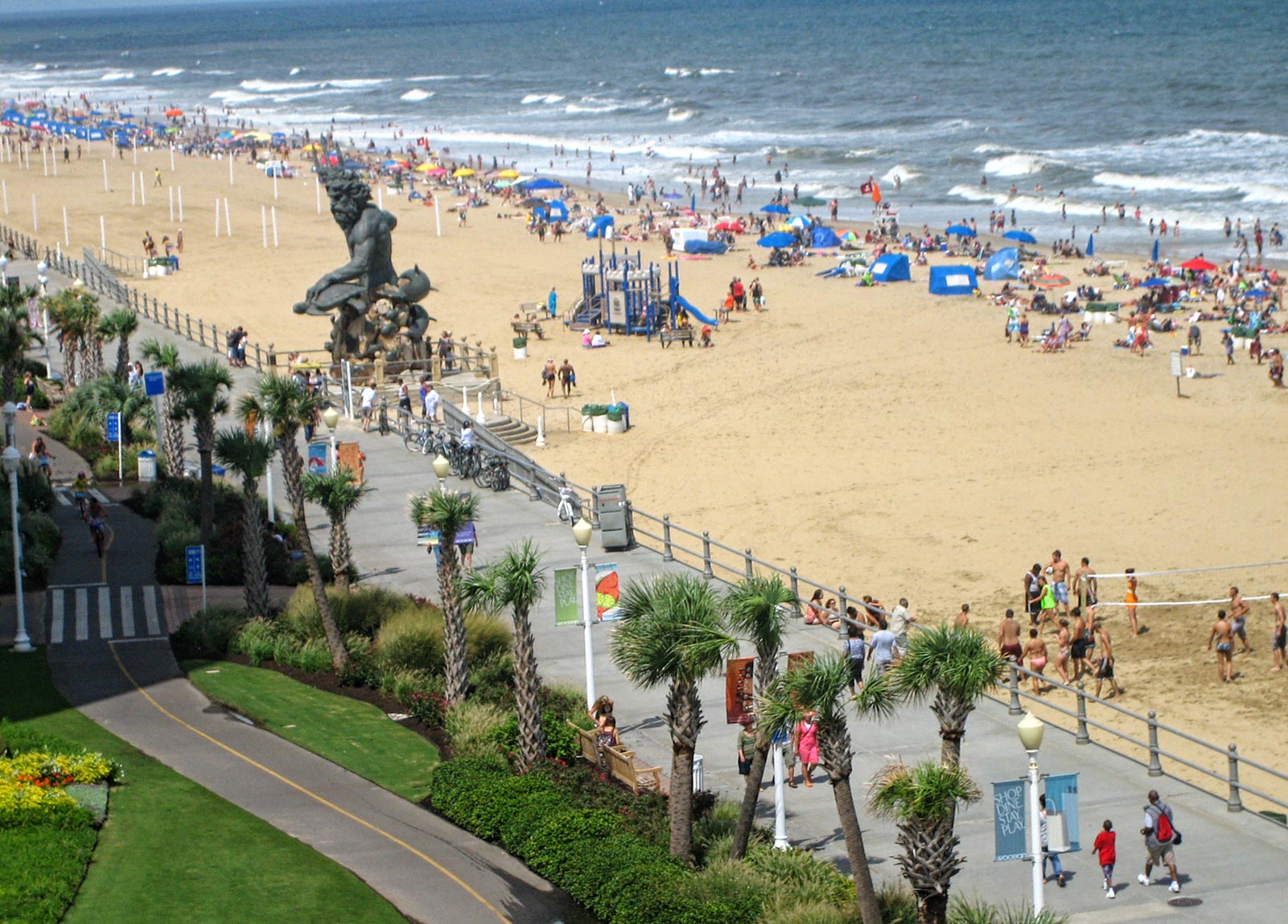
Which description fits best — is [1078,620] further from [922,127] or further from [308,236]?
[922,127]

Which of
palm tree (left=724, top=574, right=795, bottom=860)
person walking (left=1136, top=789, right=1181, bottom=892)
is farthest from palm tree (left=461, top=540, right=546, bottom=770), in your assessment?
person walking (left=1136, top=789, right=1181, bottom=892)

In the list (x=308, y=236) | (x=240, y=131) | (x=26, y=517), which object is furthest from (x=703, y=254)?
(x=240, y=131)

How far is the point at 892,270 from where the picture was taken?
196 ft

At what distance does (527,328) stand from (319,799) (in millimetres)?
34130

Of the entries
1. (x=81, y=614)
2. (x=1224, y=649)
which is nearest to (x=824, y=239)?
(x=1224, y=649)

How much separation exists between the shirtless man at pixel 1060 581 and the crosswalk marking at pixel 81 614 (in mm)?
14556

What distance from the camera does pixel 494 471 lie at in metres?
33.2

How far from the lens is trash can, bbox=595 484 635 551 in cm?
2859

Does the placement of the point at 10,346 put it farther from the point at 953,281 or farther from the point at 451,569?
the point at 953,281

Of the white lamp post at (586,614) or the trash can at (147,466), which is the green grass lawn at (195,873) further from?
the trash can at (147,466)

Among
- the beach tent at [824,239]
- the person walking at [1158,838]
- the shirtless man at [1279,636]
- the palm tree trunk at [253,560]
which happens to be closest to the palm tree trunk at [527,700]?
the person walking at [1158,838]

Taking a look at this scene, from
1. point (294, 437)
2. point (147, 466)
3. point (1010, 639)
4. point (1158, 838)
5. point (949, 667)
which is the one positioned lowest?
point (1010, 639)

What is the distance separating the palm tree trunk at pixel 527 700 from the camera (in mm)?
18781

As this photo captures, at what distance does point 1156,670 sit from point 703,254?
43.6 metres
